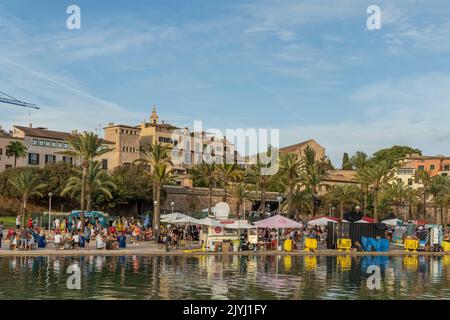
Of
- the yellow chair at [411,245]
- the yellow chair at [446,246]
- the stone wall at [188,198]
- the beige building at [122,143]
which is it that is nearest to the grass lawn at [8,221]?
the stone wall at [188,198]

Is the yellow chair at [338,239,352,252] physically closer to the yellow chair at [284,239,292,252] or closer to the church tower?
the yellow chair at [284,239,292,252]

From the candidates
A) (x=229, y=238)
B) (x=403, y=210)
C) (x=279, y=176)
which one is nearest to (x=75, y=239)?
(x=229, y=238)

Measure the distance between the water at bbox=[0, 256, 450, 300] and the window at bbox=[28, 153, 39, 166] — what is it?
67648 millimetres

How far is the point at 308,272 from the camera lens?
29.3 metres

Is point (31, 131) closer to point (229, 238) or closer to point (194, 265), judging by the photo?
point (229, 238)

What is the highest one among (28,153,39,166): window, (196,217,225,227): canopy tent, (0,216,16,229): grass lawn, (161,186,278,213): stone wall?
(28,153,39,166): window

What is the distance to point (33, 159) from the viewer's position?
9875cm

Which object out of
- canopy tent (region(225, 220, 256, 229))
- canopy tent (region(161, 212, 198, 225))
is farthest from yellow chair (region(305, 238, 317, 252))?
canopy tent (region(161, 212, 198, 225))

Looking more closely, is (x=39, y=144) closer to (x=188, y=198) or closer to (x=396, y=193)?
(x=188, y=198)

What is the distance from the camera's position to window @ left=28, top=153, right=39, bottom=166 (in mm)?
98356

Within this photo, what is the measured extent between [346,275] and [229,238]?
50.3 feet

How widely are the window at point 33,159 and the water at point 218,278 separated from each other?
67648mm

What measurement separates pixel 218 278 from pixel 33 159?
7891 cm

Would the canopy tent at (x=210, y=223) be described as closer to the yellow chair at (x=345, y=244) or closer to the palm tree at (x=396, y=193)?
the yellow chair at (x=345, y=244)
